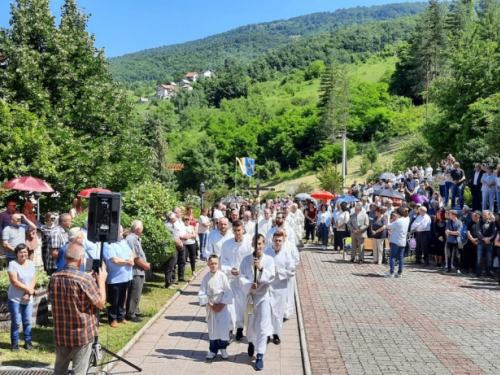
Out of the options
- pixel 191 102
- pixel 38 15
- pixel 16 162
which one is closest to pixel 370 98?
pixel 191 102

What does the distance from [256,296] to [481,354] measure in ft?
11.7

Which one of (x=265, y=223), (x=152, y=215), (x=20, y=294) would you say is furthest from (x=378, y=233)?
(x=20, y=294)

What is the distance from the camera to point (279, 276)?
1009cm

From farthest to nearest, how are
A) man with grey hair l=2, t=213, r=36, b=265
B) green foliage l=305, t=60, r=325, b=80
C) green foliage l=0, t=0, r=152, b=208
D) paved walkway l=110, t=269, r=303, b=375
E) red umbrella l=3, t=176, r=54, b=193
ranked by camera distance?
green foliage l=305, t=60, r=325, b=80, green foliage l=0, t=0, r=152, b=208, red umbrella l=3, t=176, r=54, b=193, man with grey hair l=2, t=213, r=36, b=265, paved walkway l=110, t=269, r=303, b=375

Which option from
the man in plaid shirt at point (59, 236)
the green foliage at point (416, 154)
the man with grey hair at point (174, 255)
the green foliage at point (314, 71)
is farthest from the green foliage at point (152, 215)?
the green foliage at point (314, 71)

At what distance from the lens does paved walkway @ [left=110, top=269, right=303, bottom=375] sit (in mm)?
8766

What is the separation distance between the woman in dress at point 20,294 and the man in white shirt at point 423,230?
43.6 feet

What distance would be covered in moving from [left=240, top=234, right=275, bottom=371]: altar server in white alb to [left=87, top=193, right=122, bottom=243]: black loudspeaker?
6.61 ft

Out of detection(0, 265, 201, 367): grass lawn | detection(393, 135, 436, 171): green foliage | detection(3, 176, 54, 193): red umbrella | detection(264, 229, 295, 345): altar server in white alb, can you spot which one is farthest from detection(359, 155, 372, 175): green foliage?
detection(264, 229, 295, 345): altar server in white alb

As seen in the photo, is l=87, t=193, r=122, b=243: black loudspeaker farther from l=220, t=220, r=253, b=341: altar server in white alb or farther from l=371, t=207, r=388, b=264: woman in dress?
l=371, t=207, r=388, b=264: woman in dress

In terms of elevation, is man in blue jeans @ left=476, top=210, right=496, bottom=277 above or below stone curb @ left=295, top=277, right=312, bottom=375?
above

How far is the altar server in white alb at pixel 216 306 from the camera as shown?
367 inches

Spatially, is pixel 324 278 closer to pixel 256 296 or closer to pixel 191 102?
pixel 256 296

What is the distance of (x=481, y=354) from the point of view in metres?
9.67
